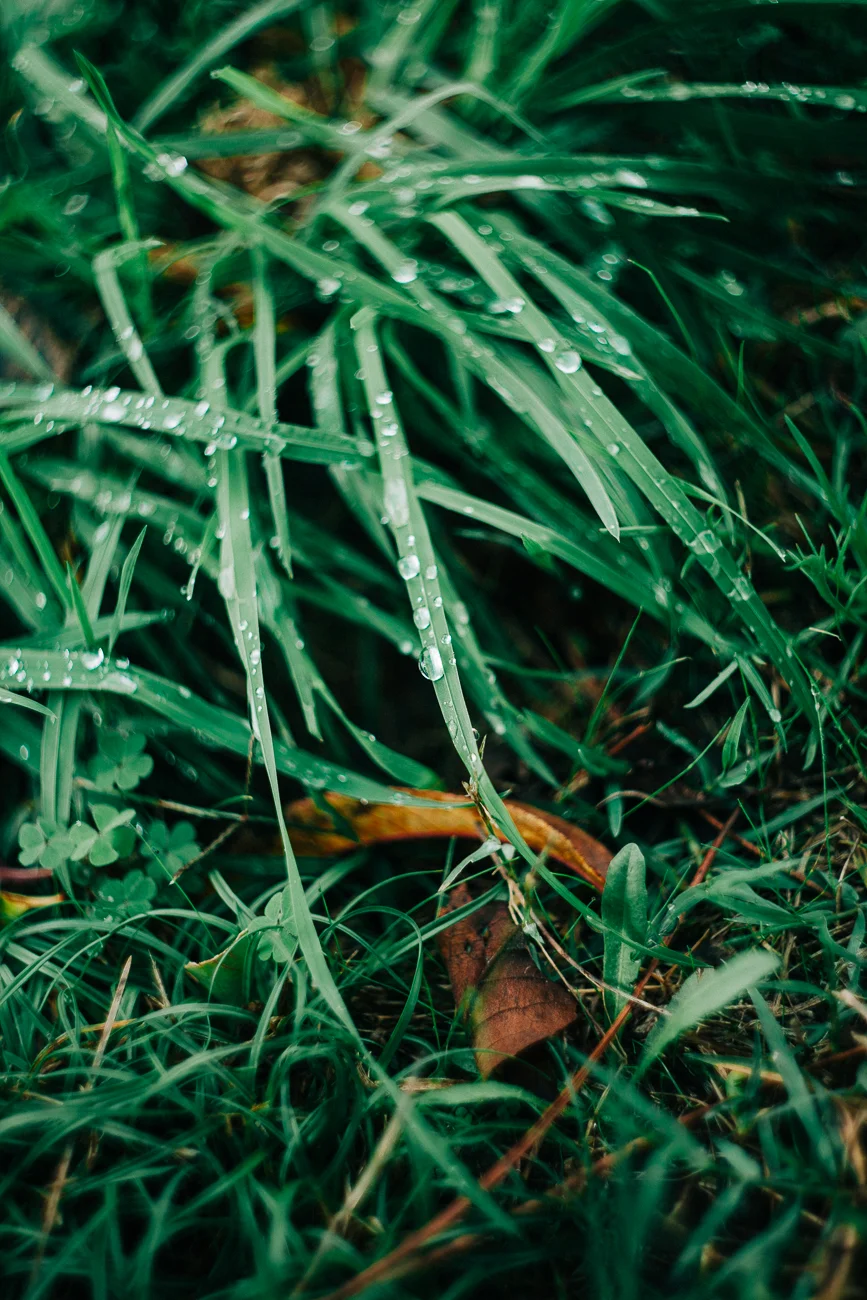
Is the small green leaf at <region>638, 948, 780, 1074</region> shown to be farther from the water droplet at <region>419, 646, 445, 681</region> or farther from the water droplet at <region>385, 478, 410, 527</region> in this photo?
the water droplet at <region>385, 478, 410, 527</region>

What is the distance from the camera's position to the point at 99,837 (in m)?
0.93

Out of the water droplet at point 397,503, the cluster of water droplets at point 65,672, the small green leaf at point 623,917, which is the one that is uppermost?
the water droplet at point 397,503

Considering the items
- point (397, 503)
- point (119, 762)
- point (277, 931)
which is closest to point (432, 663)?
point (397, 503)

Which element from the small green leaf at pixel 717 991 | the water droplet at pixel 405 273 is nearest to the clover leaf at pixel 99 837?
the small green leaf at pixel 717 991

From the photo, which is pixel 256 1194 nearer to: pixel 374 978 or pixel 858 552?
pixel 374 978

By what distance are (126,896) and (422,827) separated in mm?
367

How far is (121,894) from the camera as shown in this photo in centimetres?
93

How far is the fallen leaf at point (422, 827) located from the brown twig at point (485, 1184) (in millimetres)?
145

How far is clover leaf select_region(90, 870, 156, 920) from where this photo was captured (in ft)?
3.01

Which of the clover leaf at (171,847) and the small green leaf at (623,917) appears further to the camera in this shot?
the clover leaf at (171,847)

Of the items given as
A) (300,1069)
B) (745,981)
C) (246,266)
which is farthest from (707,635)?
(246,266)

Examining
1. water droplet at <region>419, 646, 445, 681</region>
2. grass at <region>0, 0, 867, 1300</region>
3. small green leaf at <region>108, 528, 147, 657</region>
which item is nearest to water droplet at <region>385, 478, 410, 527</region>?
grass at <region>0, 0, 867, 1300</region>

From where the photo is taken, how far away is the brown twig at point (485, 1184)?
1.95 feet

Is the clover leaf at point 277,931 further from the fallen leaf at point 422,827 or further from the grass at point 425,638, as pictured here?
the fallen leaf at point 422,827
